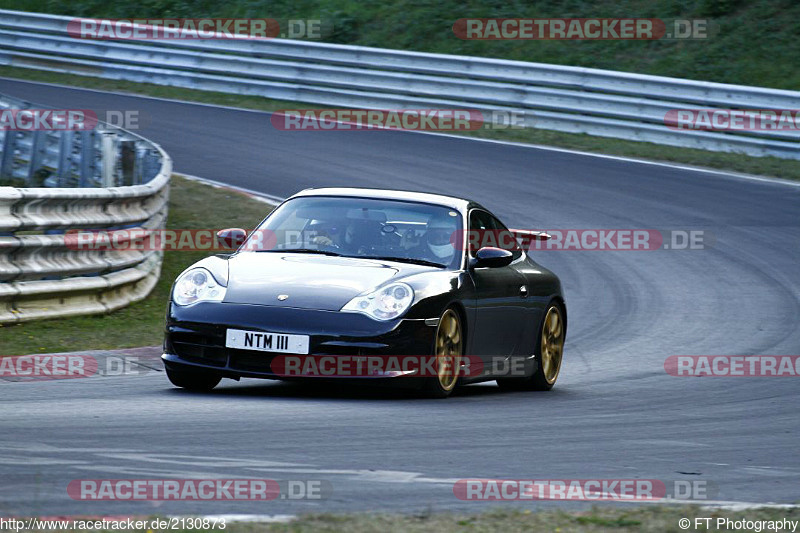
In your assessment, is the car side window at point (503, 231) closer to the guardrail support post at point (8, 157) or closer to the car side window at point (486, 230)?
the car side window at point (486, 230)

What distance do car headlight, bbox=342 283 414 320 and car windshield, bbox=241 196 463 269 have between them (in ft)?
2.11

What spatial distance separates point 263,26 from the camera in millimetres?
31125

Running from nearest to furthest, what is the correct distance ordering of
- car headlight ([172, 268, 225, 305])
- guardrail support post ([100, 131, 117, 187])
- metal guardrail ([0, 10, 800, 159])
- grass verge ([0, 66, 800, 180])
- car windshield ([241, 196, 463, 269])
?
car headlight ([172, 268, 225, 305])
car windshield ([241, 196, 463, 269])
guardrail support post ([100, 131, 117, 187])
grass verge ([0, 66, 800, 180])
metal guardrail ([0, 10, 800, 159])

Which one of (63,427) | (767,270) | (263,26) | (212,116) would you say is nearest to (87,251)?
(63,427)

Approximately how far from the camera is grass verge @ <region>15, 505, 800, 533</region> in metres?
4.70

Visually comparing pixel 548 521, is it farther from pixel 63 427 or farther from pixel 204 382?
pixel 204 382

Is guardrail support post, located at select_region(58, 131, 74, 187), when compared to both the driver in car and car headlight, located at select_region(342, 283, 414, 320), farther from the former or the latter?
car headlight, located at select_region(342, 283, 414, 320)

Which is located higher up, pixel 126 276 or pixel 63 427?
pixel 63 427

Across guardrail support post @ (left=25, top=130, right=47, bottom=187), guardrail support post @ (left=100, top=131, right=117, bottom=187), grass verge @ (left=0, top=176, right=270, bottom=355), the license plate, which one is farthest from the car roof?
guardrail support post @ (left=25, top=130, right=47, bottom=187)

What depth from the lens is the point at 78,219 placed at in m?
11.4

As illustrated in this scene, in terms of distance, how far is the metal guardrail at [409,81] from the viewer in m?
21.5

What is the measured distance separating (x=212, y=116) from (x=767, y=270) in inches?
469

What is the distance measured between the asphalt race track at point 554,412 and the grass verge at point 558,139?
178 cm

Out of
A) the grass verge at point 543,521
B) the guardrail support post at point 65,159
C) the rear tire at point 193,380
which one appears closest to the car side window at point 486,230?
the rear tire at point 193,380
